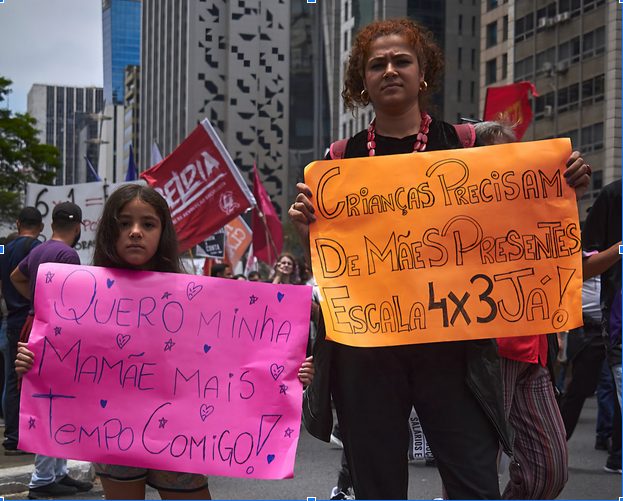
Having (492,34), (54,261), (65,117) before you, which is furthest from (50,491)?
(492,34)

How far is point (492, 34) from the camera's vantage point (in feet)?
169

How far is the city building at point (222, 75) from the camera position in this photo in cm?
1772

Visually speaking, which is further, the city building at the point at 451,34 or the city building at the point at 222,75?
the city building at the point at 451,34

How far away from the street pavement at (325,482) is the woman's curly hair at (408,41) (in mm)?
3384

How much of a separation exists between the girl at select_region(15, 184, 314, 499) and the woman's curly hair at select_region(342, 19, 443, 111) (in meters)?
0.80

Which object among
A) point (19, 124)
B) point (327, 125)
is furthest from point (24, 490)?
point (327, 125)

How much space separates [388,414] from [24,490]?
13.3 ft

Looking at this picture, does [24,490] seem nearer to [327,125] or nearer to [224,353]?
[224,353]

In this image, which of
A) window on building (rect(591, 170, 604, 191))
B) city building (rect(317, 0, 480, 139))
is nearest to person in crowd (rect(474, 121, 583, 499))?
window on building (rect(591, 170, 604, 191))

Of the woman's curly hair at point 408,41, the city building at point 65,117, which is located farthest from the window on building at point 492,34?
the woman's curly hair at point 408,41

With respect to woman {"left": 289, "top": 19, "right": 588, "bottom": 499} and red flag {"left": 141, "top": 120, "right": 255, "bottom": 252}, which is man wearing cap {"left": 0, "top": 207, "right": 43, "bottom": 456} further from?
woman {"left": 289, "top": 19, "right": 588, "bottom": 499}

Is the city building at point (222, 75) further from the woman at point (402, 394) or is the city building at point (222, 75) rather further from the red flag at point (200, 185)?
the woman at point (402, 394)

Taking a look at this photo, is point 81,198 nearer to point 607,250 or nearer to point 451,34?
point 607,250

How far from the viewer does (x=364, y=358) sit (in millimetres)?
3045
